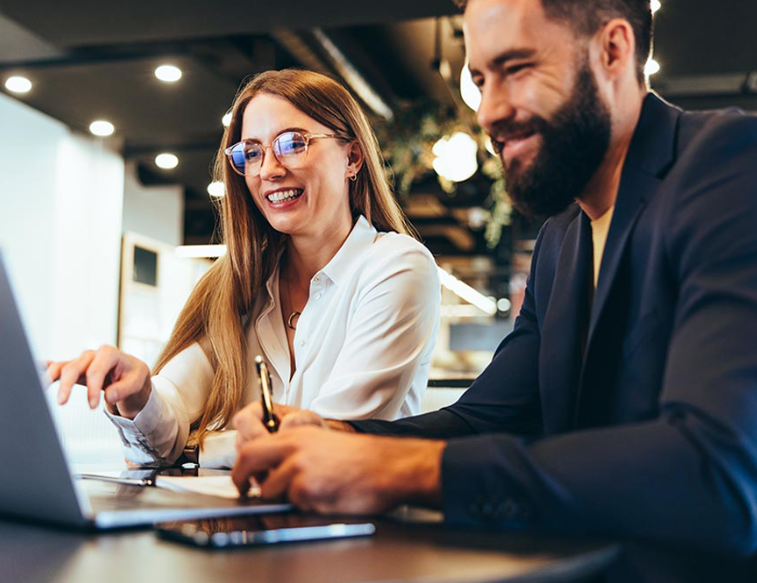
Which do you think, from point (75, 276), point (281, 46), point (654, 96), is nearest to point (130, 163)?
point (75, 276)

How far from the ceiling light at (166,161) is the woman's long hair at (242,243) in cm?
581

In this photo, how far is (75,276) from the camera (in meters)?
7.11

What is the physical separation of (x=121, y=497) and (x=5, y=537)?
19 cm

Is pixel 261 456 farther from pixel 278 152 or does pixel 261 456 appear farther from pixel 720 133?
pixel 278 152

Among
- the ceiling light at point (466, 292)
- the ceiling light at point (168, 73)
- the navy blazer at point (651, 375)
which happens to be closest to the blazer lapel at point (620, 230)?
the navy blazer at point (651, 375)

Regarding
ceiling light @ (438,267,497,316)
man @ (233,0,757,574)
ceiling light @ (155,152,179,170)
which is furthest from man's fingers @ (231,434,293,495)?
ceiling light @ (438,267,497,316)

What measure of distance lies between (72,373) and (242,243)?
83cm

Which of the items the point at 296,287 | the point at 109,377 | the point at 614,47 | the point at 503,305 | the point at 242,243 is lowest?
the point at 109,377

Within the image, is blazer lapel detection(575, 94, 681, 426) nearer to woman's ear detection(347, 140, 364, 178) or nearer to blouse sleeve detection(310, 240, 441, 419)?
blouse sleeve detection(310, 240, 441, 419)

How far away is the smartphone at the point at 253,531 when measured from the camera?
0.72m

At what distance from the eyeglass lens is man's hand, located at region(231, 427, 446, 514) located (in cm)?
114

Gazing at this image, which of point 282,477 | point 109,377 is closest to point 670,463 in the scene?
point 282,477

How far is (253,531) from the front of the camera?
759 millimetres

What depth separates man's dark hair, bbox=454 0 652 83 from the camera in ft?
3.77
